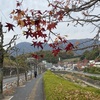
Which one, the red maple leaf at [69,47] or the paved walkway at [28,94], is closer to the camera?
the red maple leaf at [69,47]

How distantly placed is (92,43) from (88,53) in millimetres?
1270

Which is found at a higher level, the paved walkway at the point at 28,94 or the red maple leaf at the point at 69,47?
the red maple leaf at the point at 69,47

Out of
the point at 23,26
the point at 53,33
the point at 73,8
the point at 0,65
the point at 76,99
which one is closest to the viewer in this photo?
the point at 23,26

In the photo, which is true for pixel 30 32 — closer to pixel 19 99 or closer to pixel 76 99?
pixel 76 99

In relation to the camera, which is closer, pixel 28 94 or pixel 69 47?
pixel 69 47

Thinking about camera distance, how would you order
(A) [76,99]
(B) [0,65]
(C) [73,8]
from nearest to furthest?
(C) [73,8]
(A) [76,99]
(B) [0,65]

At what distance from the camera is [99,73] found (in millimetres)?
86938

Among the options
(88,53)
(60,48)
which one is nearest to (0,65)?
(88,53)

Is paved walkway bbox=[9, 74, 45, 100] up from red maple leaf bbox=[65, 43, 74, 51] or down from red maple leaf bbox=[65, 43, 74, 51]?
down

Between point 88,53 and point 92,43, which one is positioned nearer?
point 92,43

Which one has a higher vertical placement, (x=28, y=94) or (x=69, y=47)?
(x=69, y=47)

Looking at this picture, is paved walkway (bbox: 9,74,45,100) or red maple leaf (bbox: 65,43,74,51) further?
paved walkway (bbox: 9,74,45,100)

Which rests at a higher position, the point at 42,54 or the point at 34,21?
the point at 34,21

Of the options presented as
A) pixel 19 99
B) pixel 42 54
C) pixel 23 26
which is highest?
pixel 23 26
